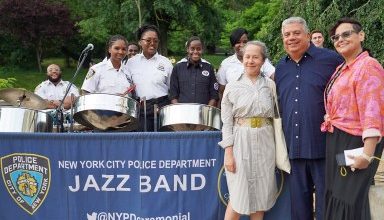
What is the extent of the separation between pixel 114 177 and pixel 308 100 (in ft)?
4.01

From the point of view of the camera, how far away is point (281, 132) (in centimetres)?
285

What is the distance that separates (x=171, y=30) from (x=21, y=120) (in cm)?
1835

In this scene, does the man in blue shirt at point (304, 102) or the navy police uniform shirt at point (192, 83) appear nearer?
the man in blue shirt at point (304, 102)

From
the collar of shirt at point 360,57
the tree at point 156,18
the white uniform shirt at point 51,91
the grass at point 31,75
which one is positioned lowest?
the white uniform shirt at point 51,91

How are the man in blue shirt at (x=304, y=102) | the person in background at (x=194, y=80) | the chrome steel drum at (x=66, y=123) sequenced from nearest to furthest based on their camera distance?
the man in blue shirt at (x=304, y=102) → the chrome steel drum at (x=66, y=123) → the person in background at (x=194, y=80)

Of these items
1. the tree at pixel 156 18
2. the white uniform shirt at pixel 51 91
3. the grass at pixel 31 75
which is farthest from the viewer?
the grass at pixel 31 75

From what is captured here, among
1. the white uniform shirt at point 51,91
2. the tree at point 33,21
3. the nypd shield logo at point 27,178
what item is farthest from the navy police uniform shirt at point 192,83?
the tree at point 33,21

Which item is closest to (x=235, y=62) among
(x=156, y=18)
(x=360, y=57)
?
(x=360, y=57)

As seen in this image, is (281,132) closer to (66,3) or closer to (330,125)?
(330,125)

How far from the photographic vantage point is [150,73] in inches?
153

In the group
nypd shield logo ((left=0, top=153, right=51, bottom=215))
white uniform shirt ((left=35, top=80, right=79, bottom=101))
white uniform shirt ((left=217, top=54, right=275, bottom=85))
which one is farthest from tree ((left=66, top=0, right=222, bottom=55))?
nypd shield logo ((left=0, top=153, right=51, bottom=215))

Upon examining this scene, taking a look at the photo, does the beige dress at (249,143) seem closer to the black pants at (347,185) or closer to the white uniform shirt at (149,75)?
the black pants at (347,185)

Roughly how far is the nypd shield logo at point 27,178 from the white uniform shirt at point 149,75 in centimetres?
98

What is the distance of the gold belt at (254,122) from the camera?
283 centimetres
